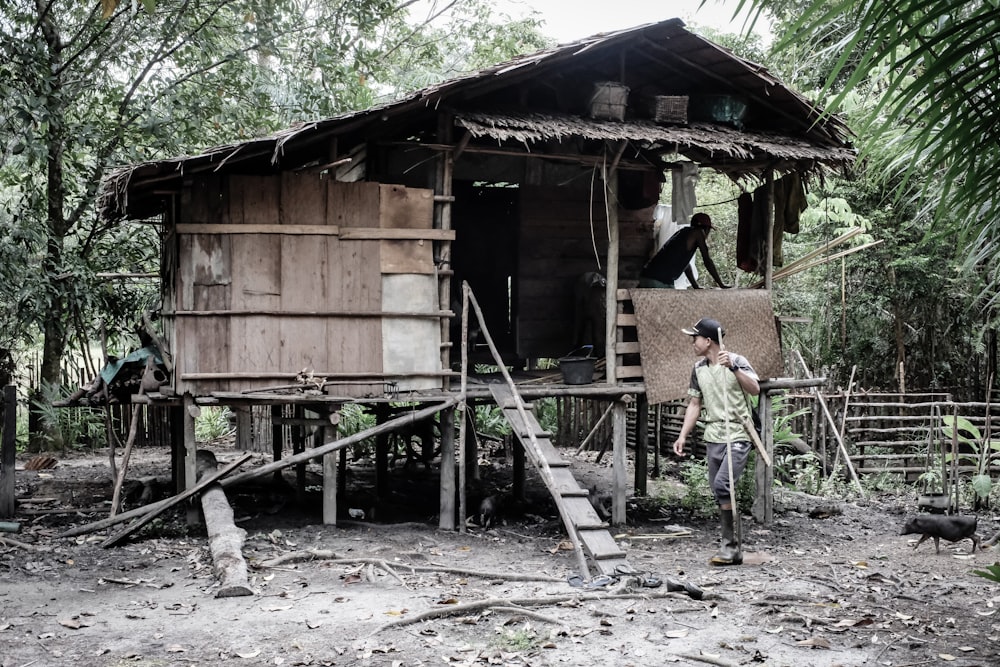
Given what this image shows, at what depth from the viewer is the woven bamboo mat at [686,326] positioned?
9938 millimetres

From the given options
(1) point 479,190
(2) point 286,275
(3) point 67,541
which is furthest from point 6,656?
(1) point 479,190

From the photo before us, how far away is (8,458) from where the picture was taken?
934cm

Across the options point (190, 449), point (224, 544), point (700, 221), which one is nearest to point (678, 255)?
point (700, 221)

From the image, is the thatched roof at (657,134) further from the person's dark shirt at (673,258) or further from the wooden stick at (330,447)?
the wooden stick at (330,447)

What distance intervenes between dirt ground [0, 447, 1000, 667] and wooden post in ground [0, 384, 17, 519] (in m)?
0.24

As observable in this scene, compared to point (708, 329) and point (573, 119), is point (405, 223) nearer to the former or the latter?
point (573, 119)

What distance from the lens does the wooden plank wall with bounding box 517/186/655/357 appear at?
11164 millimetres

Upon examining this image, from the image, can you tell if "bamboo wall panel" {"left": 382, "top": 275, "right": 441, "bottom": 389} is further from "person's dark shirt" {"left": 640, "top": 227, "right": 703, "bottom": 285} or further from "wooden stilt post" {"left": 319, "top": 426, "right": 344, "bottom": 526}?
"person's dark shirt" {"left": 640, "top": 227, "right": 703, "bottom": 285}

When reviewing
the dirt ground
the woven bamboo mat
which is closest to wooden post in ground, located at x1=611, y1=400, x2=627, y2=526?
the dirt ground

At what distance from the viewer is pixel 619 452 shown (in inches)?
387

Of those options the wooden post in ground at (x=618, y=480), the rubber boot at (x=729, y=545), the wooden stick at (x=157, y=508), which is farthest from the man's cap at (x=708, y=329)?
the wooden stick at (x=157, y=508)

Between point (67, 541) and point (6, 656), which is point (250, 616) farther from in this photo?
point (67, 541)

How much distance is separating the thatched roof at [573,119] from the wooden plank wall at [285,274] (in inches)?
17.9

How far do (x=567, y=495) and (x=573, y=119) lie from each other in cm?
383
